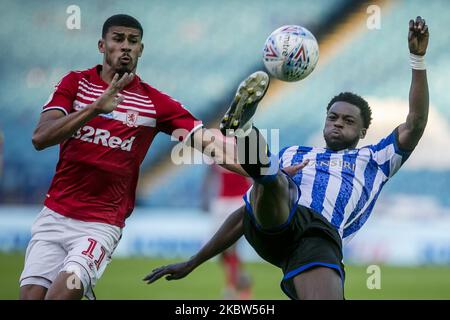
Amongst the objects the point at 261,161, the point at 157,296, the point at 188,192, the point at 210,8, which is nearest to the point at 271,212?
the point at 261,161

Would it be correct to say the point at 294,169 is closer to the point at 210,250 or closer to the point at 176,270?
the point at 210,250

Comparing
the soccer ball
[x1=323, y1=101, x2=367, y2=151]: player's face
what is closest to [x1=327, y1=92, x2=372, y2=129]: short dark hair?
[x1=323, y1=101, x2=367, y2=151]: player's face

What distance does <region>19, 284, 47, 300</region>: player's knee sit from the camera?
5.14 m

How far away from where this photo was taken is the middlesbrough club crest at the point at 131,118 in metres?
5.51

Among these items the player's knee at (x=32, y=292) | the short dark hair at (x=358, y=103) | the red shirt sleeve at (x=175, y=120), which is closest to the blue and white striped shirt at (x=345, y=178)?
the short dark hair at (x=358, y=103)

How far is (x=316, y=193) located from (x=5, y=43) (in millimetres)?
13189

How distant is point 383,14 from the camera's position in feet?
55.8

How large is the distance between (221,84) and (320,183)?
11.2 meters

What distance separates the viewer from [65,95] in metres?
5.38

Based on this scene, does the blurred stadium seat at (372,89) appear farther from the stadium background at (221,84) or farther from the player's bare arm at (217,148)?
the player's bare arm at (217,148)

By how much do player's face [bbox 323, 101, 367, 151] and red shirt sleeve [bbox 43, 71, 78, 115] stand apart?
178 centimetres
